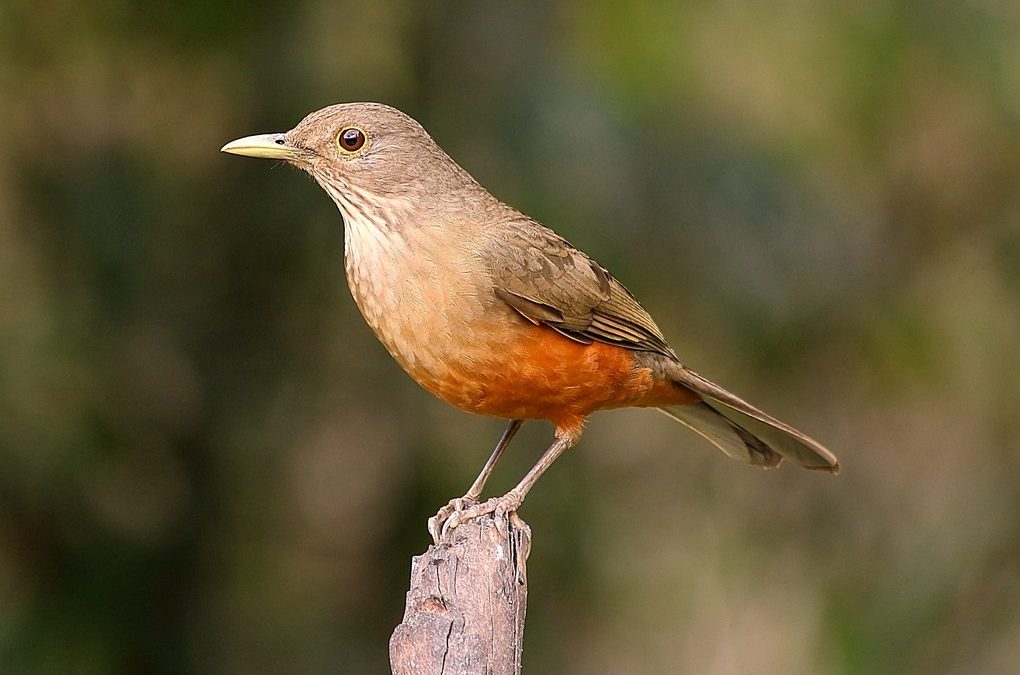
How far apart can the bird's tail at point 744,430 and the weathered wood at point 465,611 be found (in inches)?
53.1

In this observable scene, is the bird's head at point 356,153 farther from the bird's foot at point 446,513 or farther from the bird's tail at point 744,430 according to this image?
the bird's tail at point 744,430

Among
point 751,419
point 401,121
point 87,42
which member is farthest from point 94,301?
A: point 751,419

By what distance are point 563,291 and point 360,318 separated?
1578 mm

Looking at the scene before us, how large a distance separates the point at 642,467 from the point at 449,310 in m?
2.65

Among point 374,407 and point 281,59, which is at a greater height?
point 281,59

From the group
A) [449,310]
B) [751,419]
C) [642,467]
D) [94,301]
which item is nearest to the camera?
[449,310]

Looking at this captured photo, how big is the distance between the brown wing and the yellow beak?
2.40 feet

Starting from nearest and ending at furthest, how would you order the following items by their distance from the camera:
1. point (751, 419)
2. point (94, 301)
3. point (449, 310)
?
1. point (449, 310)
2. point (751, 419)
3. point (94, 301)

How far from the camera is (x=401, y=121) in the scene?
5.02 metres

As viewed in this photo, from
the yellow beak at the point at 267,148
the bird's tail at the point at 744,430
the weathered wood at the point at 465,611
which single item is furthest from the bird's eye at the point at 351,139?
the bird's tail at the point at 744,430

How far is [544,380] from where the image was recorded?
15.8 feet

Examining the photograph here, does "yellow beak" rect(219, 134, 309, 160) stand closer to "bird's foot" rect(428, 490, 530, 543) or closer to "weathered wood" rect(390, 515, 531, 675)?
"bird's foot" rect(428, 490, 530, 543)

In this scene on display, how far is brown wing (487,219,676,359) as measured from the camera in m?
4.88

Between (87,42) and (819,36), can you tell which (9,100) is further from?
(819,36)
